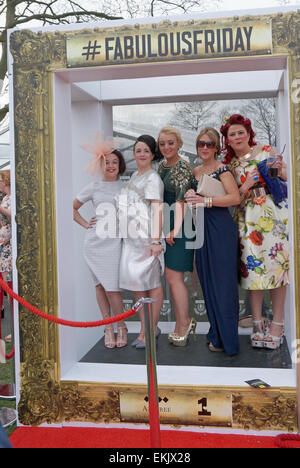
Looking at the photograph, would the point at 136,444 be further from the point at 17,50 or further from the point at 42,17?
the point at 42,17

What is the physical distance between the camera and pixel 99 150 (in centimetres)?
439

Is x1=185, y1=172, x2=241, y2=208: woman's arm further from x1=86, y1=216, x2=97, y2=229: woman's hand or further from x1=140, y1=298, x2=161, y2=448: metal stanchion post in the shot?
x1=140, y1=298, x2=161, y2=448: metal stanchion post

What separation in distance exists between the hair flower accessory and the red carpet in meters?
2.09

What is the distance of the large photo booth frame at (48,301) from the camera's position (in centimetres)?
346

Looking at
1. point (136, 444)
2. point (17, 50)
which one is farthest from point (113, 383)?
point (17, 50)

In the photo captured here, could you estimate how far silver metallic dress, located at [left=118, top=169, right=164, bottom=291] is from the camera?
164 inches

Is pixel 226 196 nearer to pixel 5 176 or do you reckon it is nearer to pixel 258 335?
pixel 258 335

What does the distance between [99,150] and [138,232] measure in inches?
31.3

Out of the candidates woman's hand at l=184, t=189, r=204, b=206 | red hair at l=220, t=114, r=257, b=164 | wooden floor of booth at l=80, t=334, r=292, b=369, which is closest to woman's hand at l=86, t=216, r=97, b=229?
woman's hand at l=184, t=189, r=204, b=206

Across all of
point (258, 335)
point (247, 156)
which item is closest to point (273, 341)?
point (258, 335)

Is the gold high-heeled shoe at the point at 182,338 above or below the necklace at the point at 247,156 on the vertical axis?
below

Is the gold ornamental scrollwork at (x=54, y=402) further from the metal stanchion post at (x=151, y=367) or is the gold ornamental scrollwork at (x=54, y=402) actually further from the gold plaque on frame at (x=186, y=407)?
the metal stanchion post at (x=151, y=367)

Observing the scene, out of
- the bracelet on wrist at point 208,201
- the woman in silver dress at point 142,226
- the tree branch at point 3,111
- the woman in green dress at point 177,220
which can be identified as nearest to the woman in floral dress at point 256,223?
the bracelet on wrist at point 208,201

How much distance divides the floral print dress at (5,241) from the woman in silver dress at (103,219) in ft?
2.97
